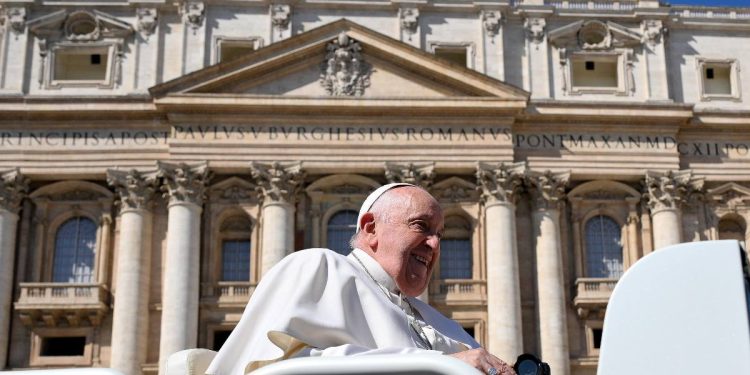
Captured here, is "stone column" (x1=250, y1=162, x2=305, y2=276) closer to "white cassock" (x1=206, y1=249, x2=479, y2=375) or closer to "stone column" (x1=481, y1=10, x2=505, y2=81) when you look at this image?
"stone column" (x1=481, y1=10, x2=505, y2=81)

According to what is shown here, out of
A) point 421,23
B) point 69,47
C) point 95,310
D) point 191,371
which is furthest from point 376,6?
point 191,371

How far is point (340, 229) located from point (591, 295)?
6700 millimetres

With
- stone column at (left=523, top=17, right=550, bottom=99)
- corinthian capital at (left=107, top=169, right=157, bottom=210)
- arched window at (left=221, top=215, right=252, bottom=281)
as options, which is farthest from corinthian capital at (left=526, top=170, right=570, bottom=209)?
corinthian capital at (left=107, top=169, right=157, bottom=210)

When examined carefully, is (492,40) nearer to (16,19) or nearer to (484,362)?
(16,19)

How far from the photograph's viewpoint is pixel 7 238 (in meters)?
29.0

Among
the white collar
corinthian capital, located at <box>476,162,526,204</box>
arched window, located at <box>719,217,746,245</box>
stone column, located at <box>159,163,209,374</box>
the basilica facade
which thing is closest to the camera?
the white collar

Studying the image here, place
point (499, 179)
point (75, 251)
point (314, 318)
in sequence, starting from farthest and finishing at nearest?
1. point (75, 251)
2. point (499, 179)
3. point (314, 318)

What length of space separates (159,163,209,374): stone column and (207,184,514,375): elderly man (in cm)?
2361

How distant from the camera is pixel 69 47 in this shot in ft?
103

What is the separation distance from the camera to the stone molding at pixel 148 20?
31.5 metres

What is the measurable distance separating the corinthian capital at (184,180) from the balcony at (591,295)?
32.8 feet

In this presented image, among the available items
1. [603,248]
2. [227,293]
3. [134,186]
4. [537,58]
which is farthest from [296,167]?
[603,248]

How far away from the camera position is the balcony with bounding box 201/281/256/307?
1134 inches

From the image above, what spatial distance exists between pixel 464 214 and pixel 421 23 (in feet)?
19.0
